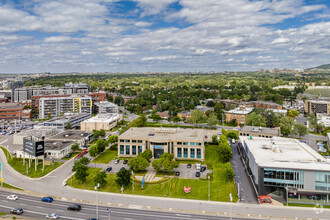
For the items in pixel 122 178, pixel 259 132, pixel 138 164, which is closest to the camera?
pixel 122 178

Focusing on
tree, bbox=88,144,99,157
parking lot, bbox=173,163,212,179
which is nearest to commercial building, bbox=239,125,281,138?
parking lot, bbox=173,163,212,179

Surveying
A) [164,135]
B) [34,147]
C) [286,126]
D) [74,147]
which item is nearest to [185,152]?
[164,135]

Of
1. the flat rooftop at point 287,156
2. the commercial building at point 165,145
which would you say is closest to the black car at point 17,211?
the commercial building at point 165,145

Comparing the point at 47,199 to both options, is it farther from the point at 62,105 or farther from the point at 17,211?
the point at 62,105

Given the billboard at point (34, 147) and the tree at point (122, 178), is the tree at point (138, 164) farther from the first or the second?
the billboard at point (34, 147)

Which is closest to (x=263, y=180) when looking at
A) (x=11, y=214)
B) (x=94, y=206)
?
(x=94, y=206)

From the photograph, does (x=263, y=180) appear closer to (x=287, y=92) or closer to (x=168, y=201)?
(x=168, y=201)
